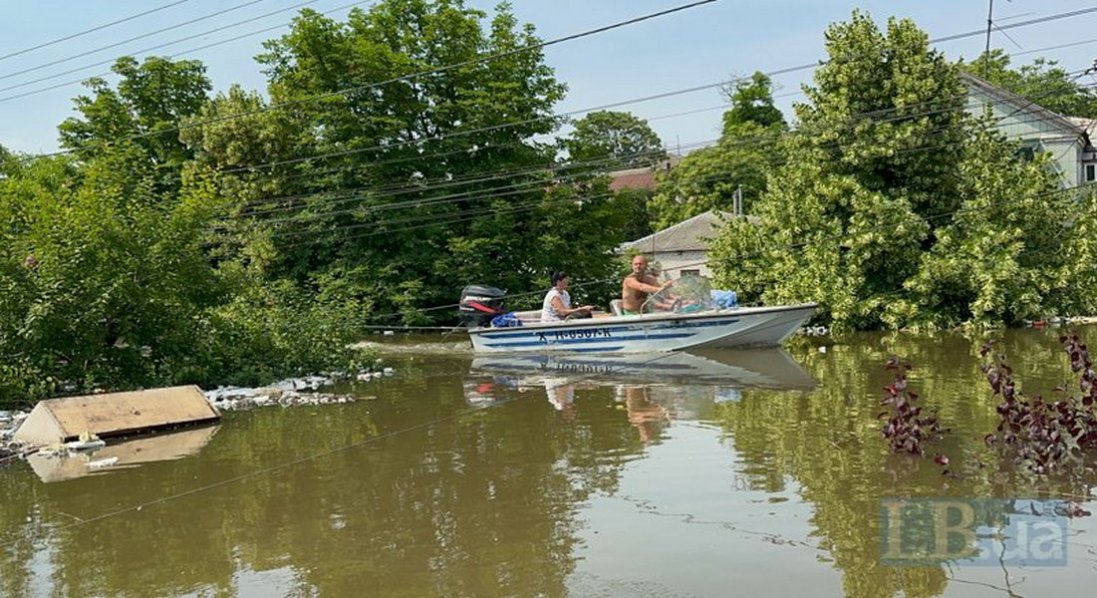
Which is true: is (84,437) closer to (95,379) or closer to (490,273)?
(95,379)

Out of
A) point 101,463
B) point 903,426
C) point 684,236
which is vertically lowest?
point 101,463

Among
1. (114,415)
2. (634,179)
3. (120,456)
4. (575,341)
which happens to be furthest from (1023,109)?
(634,179)

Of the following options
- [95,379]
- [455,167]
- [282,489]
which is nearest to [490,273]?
[455,167]

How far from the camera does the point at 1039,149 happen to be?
39844mm

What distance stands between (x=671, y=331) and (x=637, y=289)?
1160 millimetres

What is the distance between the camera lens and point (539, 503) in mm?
7609

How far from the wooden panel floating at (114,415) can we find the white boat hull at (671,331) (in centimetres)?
763

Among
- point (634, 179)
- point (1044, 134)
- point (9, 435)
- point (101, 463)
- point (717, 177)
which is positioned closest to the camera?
point (101, 463)

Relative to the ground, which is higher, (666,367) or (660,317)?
(660,317)

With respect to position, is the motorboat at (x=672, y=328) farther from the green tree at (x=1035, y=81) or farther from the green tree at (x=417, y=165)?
the green tree at (x=1035, y=81)

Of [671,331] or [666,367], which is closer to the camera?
[666,367]

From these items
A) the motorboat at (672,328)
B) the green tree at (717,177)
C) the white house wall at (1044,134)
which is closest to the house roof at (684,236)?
the green tree at (717,177)

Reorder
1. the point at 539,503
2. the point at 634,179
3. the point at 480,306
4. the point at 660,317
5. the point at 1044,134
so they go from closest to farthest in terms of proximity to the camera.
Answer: the point at 539,503, the point at 660,317, the point at 480,306, the point at 1044,134, the point at 634,179

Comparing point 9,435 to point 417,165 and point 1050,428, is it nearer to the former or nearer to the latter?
point 1050,428
